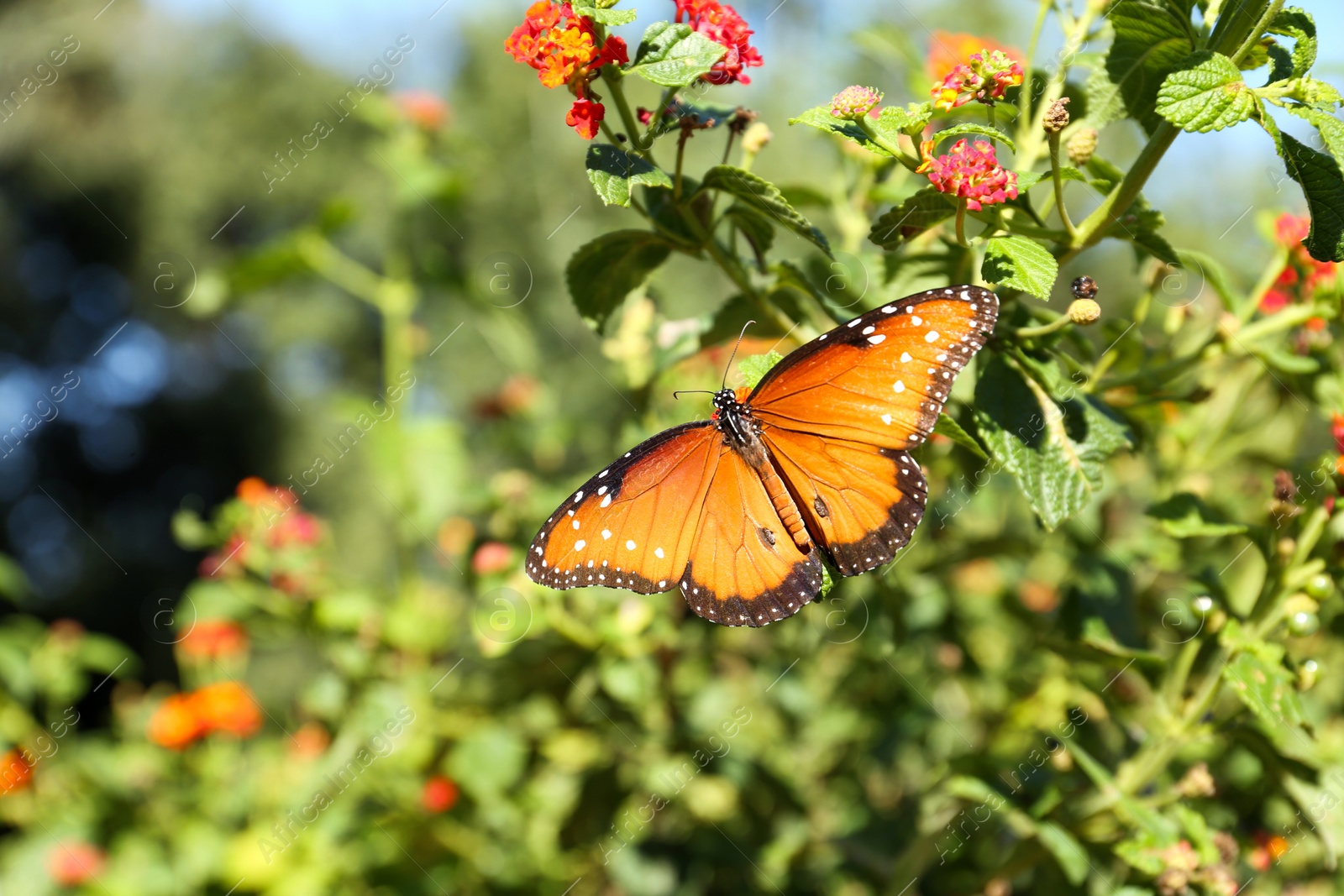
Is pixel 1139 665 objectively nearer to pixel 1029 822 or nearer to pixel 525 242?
pixel 1029 822

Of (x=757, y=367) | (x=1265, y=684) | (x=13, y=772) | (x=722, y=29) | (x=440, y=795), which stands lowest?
(x=440, y=795)

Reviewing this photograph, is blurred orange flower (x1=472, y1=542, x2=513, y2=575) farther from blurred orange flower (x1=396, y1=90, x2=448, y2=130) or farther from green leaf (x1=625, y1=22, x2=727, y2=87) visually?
blurred orange flower (x1=396, y1=90, x2=448, y2=130)

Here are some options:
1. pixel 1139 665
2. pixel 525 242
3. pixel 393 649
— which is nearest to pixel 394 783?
pixel 393 649

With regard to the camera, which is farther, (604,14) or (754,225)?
(754,225)

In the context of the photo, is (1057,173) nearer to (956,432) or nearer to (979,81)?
(979,81)

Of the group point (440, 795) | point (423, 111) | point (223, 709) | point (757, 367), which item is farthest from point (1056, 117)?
point (223, 709)

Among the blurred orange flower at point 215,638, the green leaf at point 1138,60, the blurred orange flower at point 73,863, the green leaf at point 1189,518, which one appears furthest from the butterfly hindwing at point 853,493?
the blurred orange flower at point 73,863

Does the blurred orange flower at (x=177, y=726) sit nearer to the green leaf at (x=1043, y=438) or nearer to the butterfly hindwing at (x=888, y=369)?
the butterfly hindwing at (x=888, y=369)
